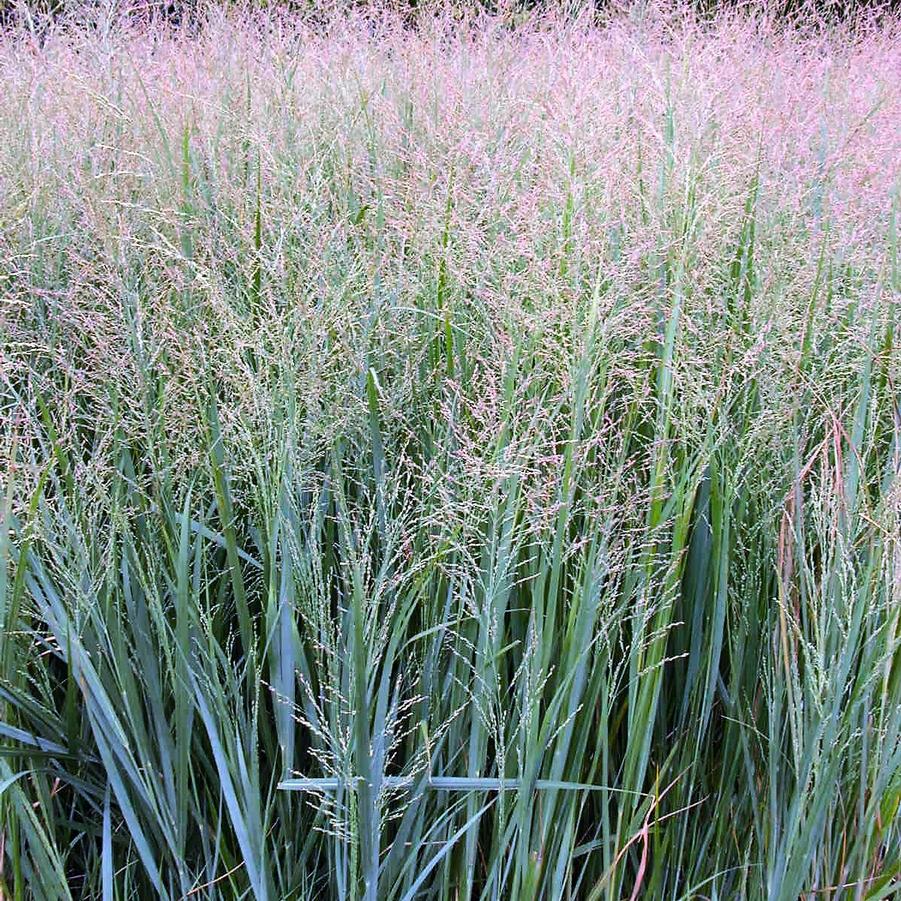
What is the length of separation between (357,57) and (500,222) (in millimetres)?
1722

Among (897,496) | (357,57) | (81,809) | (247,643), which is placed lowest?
(81,809)

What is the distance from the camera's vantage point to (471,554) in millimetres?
1215

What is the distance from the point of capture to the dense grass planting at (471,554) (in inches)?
42.1

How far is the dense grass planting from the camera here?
1.07 metres

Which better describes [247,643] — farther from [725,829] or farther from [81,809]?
[725,829]

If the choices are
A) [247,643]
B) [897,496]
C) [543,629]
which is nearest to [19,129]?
[247,643]

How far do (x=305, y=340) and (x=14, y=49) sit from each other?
2.26 m

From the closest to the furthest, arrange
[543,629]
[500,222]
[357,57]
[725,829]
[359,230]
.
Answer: [543,629], [725,829], [500,222], [359,230], [357,57]

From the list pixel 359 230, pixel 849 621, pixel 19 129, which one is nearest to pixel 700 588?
pixel 849 621

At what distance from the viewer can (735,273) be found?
1638mm

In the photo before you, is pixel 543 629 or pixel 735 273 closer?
pixel 543 629

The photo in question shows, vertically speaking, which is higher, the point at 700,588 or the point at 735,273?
the point at 735,273

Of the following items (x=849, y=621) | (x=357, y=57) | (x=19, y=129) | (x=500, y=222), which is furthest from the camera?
(x=357, y=57)

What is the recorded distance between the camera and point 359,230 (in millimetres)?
1705
